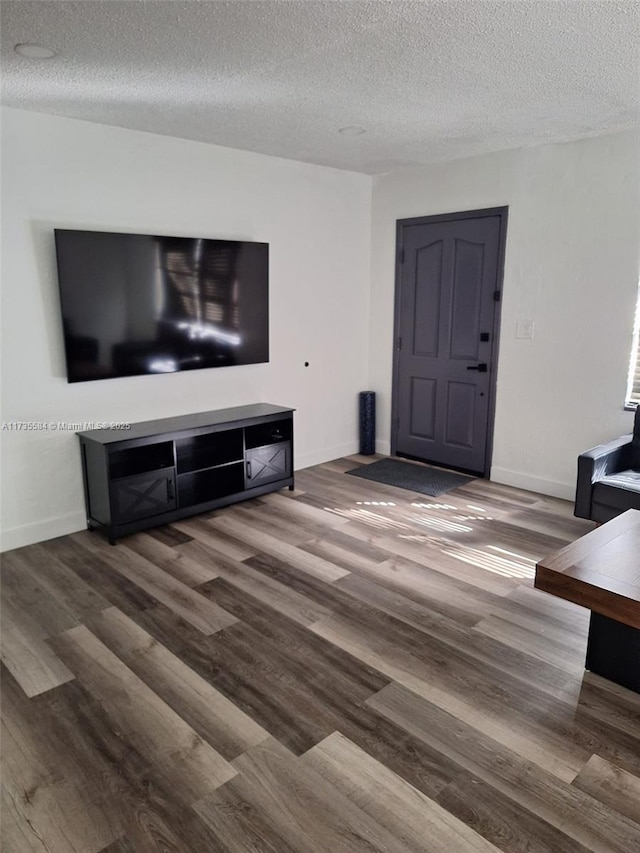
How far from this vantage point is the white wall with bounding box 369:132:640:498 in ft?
13.1

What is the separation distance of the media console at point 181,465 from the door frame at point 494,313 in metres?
1.39

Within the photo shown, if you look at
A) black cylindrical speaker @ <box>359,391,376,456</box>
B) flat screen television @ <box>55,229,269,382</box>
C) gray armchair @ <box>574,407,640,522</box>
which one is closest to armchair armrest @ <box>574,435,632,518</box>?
gray armchair @ <box>574,407,640,522</box>

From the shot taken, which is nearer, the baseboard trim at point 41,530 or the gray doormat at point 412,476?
the baseboard trim at point 41,530

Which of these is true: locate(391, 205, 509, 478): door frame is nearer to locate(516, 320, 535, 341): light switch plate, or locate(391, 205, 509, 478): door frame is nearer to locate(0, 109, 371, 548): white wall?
locate(516, 320, 535, 341): light switch plate

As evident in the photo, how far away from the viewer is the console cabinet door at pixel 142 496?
367cm

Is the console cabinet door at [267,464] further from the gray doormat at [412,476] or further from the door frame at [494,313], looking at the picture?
the door frame at [494,313]

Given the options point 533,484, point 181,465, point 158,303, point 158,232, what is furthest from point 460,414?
point 158,232

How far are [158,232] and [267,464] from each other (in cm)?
180

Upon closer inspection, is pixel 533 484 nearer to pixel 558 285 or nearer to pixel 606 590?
pixel 558 285

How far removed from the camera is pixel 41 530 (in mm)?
3766

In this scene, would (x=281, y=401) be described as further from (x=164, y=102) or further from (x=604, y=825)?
(x=604, y=825)

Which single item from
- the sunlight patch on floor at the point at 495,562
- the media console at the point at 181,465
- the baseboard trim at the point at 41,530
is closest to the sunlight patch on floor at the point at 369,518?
the sunlight patch on floor at the point at 495,562

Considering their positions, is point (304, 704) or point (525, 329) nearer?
point (304, 704)

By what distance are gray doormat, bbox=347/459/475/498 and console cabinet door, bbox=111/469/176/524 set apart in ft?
5.80
